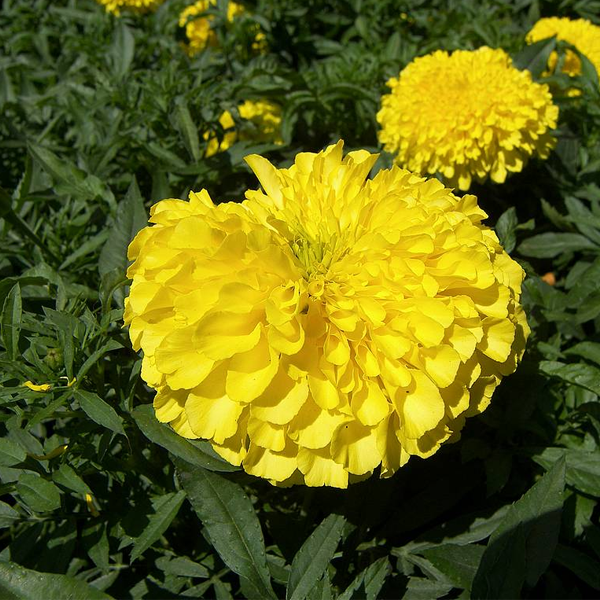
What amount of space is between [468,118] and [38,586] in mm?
1879

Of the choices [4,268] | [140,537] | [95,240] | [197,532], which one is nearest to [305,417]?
[140,537]

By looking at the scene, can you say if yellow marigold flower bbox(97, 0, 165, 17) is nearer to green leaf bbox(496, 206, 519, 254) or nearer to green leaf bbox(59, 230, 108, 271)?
green leaf bbox(59, 230, 108, 271)

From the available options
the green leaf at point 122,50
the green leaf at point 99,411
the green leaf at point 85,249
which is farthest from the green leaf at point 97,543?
the green leaf at point 122,50

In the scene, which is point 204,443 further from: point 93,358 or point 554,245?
point 554,245

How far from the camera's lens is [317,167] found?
134 cm

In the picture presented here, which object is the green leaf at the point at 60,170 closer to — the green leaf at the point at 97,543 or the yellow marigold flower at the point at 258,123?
the yellow marigold flower at the point at 258,123

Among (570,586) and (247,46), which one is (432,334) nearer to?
(570,586)

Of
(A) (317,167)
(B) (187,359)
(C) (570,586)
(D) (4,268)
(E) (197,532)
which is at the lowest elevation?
(C) (570,586)

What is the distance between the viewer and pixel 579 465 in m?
1.49

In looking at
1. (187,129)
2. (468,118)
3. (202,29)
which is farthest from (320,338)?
(202,29)

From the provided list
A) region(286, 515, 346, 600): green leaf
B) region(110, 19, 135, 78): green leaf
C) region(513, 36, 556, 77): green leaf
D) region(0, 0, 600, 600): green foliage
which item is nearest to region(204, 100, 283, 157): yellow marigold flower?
region(0, 0, 600, 600): green foliage

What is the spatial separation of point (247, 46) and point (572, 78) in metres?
1.54

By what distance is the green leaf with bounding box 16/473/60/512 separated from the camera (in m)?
1.21

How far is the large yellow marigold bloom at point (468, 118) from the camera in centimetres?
214
